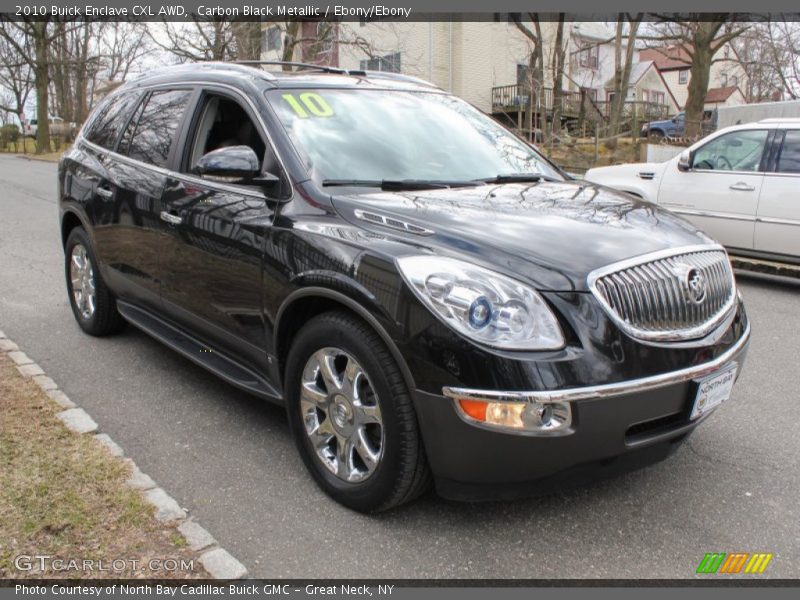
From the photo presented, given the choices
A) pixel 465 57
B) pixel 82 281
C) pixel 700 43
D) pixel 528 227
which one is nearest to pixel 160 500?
pixel 528 227

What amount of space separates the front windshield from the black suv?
0.05ft

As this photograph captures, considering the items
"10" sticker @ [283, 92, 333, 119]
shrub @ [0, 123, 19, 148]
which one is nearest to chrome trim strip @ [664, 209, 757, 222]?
"10" sticker @ [283, 92, 333, 119]

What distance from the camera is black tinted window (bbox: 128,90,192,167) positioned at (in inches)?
174

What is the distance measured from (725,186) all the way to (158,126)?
20.9 ft

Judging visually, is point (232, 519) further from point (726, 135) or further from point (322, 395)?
point (726, 135)

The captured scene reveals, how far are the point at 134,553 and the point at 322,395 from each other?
0.95m

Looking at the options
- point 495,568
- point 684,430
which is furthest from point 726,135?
point 495,568

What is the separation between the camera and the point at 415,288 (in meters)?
2.73

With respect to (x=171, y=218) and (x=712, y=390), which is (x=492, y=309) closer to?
(x=712, y=390)

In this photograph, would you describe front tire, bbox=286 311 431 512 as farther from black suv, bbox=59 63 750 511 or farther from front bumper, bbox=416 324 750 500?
front bumper, bbox=416 324 750 500

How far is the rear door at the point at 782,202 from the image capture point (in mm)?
7684

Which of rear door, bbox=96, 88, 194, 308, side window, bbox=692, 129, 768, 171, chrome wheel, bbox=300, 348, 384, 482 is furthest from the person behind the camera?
side window, bbox=692, 129, 768, 171

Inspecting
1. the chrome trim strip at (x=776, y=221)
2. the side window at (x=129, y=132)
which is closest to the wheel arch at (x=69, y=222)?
the side window at (x=129, y=132)

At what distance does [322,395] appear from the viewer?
10.5ft
